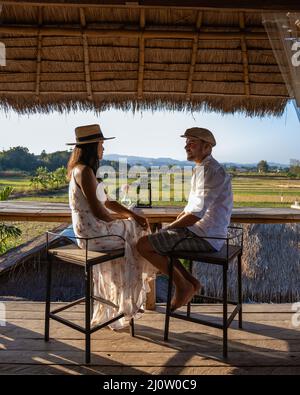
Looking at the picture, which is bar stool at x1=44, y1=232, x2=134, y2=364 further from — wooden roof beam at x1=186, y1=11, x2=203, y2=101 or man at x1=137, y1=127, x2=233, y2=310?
wooden roof beam at x1=186, y1=11, x2=203, y2=101

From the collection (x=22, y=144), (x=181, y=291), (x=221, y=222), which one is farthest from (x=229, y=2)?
(x=22, y=144)

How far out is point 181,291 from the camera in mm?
2693

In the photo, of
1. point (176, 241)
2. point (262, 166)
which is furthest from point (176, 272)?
point (262, 166)

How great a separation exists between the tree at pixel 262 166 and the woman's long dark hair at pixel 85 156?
299 centimetres

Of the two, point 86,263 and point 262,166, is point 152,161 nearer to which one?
point 262,166

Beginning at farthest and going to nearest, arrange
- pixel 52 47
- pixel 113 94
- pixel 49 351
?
1. pixel 113 94
2. pixel 52 47
3. pixel 49 351

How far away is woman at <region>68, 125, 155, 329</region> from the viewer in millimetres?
2506

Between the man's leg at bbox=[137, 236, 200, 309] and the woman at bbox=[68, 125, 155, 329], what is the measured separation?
0.06 m

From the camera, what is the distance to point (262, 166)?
17.0ft

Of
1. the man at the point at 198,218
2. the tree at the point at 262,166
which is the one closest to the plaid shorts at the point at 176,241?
the man at the point at 198,218

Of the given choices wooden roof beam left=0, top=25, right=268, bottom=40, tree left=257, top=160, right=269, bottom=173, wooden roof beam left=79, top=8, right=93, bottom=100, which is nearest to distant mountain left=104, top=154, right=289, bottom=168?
tree left=257, top=160, right=269, bottom=173

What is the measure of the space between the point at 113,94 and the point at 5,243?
4.39m
